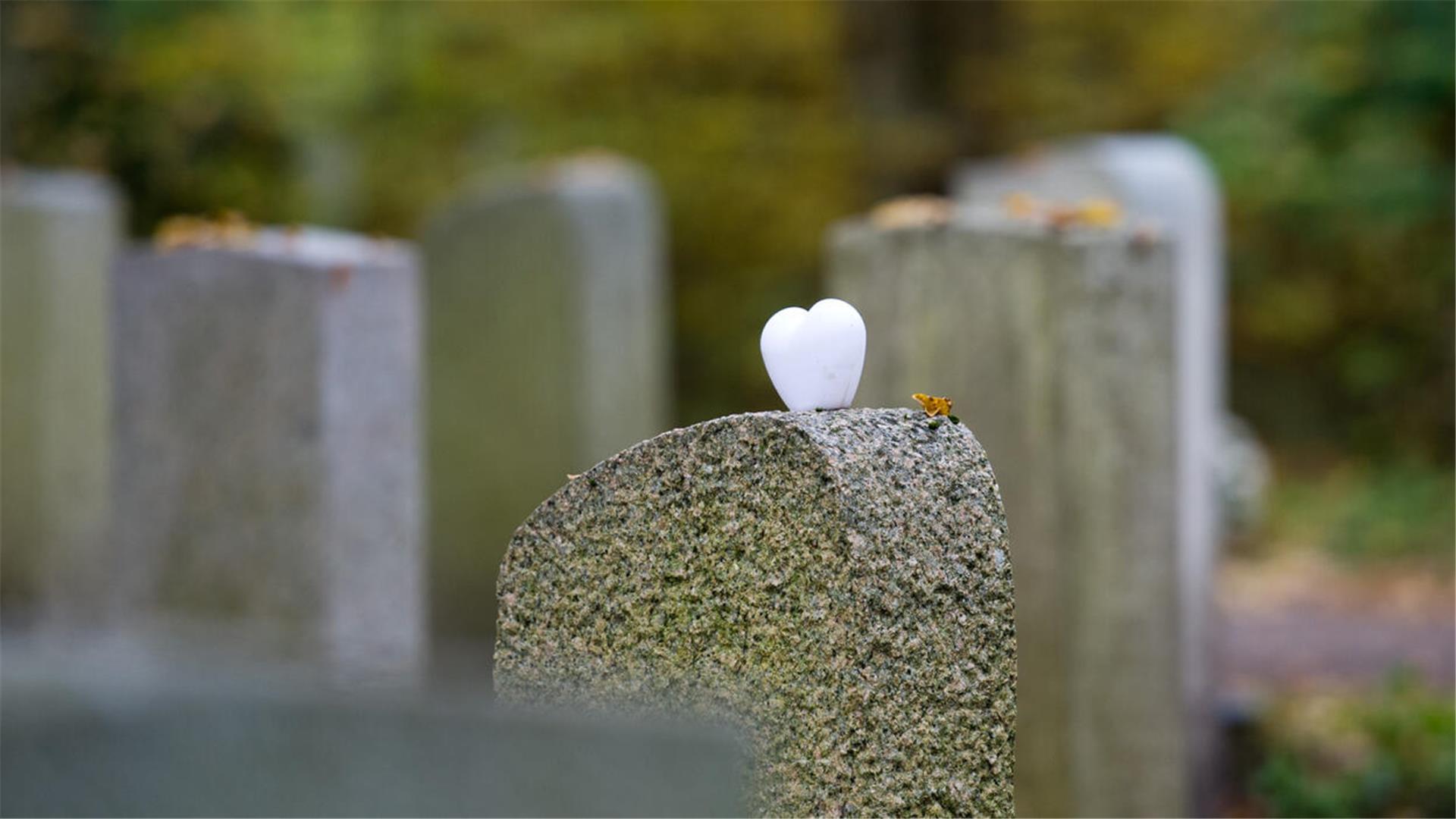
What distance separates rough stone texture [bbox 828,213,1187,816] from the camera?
4.59m

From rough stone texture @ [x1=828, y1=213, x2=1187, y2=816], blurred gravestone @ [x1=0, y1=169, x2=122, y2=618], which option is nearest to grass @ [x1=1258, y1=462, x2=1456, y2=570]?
rough stone texture @ [x1=828, y1=213, x2=1187, y2=816]

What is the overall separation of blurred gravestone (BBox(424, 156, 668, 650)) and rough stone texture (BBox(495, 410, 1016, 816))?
4666 millimetres

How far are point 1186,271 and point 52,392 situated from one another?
4.81 metres

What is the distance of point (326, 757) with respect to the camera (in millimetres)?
1657

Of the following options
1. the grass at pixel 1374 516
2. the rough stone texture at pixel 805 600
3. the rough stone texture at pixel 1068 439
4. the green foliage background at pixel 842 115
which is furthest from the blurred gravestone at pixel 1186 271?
the green foliage background at pixel 842 115

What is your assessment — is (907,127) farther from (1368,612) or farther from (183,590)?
(183,590)

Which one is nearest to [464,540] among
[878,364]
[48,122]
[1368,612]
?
[878,364]

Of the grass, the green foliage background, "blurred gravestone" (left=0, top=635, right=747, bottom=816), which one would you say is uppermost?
the green foliage background

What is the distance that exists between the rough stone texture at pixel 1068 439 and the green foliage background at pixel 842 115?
7.23 metres

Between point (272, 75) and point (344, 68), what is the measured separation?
2.99 feet

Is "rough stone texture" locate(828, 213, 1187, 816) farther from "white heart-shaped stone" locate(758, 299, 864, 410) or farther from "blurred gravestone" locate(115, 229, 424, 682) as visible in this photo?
"white heart-shaped stone" locate(758, 299, 864, 410)

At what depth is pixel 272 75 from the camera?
37.1 feet

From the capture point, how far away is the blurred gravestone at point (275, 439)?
4.89 meters

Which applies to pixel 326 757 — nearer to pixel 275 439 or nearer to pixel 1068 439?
pixel 1068 439
